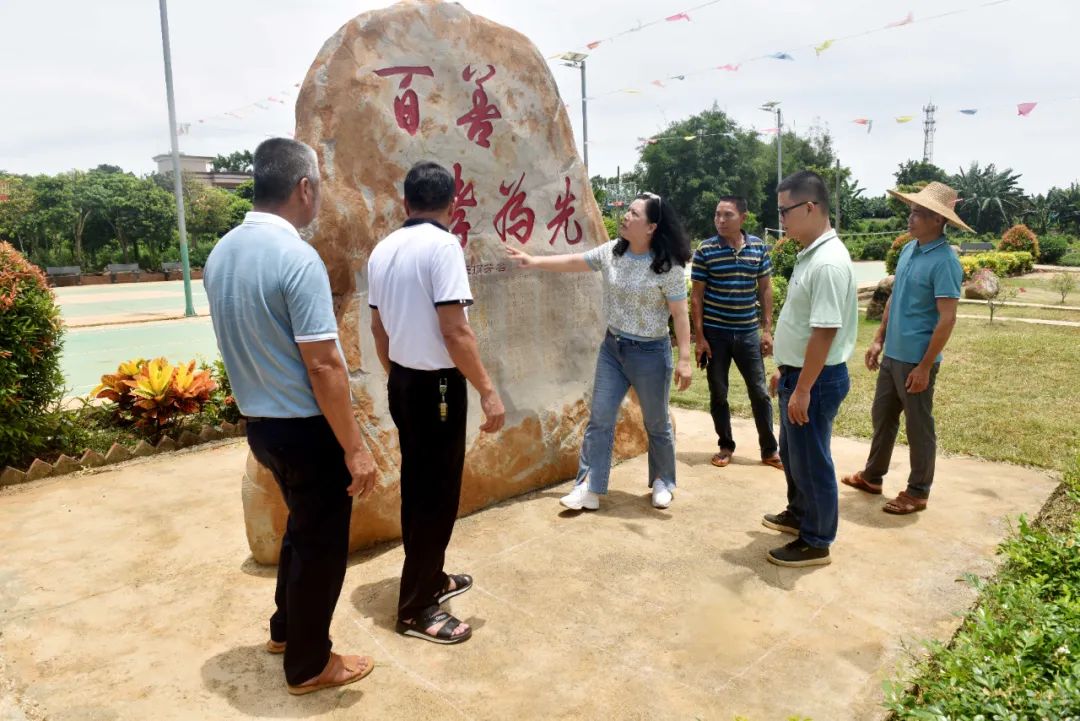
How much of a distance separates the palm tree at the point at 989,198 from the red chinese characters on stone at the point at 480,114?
42.8 meters

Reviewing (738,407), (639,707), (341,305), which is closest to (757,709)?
(639,707)

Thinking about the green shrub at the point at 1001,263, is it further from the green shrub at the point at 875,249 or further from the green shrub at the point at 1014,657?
the green shrub at the point at 1014,657

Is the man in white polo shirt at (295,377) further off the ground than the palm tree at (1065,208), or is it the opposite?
the palm tree at (1065,208)

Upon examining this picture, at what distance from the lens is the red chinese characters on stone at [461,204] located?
3.75 metres

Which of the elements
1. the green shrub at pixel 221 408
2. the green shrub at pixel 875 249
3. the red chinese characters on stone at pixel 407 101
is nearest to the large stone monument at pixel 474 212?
the red chinese characters on stone at pixel 407 101

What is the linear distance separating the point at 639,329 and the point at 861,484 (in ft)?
5.21

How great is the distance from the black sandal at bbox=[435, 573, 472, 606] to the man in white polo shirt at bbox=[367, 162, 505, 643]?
0.18m

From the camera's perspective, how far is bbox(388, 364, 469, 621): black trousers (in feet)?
8.58

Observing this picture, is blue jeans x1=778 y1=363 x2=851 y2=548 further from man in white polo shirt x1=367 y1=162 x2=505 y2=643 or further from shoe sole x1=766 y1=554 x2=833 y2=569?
man in white polo shirt x1=367 y1=162 x2=505 y2=643

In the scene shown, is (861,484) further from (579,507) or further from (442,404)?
(442,404)

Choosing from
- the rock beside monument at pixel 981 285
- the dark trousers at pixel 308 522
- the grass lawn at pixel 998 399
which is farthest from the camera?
the rock beside monument at pixel 981 285

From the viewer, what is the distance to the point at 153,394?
514cm

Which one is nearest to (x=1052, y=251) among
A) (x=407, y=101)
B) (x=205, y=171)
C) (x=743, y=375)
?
(x=743, y=375)

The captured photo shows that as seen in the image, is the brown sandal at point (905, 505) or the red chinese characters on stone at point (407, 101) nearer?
the red chinese characters on stone at point (407, 101)
